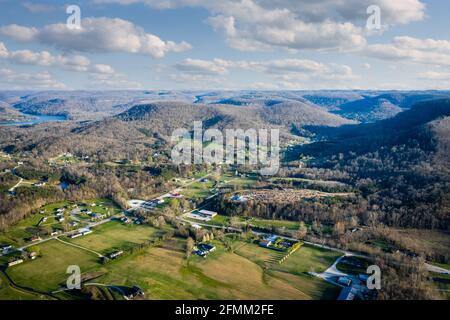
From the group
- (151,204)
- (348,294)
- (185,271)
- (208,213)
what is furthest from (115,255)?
(348,294)

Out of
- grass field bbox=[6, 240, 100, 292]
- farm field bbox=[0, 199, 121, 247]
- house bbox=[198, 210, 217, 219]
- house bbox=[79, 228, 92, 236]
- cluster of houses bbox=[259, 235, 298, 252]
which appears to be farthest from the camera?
house bbox=[198, 210, 217, 219]

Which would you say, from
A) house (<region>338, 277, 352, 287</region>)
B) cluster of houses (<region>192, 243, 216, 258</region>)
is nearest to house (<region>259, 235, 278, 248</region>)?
cluster of houses (<region>192, 243, 216, 258</region>)

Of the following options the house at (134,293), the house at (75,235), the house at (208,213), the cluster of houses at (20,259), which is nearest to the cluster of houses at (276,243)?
the house at (208,213)

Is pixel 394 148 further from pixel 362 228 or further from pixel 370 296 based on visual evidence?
pixel 370 296

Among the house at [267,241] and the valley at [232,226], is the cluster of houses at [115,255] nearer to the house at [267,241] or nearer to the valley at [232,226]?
the valley at [232,226]

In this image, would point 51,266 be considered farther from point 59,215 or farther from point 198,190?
point 198,190

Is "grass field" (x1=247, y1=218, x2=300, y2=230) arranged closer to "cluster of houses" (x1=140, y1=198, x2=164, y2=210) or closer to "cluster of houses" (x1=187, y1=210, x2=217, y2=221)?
"cluster of houses" (x1=187, y1=210, x2=217, y2=221)

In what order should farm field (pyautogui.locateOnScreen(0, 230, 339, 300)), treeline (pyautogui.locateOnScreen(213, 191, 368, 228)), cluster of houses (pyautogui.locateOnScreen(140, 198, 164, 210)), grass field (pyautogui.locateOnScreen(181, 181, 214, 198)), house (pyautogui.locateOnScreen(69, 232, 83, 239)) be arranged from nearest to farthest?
farm field (pyautogui.locateOnScreen(0, 230, 339, 300)) → house (pyautogui.locateOnScreen(69, 232, 83, 239)) → treeline (pyautogui.locateOnScreen(213, 191, 368, 228)) → cluster of houses (pyautogui.locateOnScreen(140, 198, 164, 210)) → grass field (pyautogui.locateOnScreen(181, 181, 214, 198))
